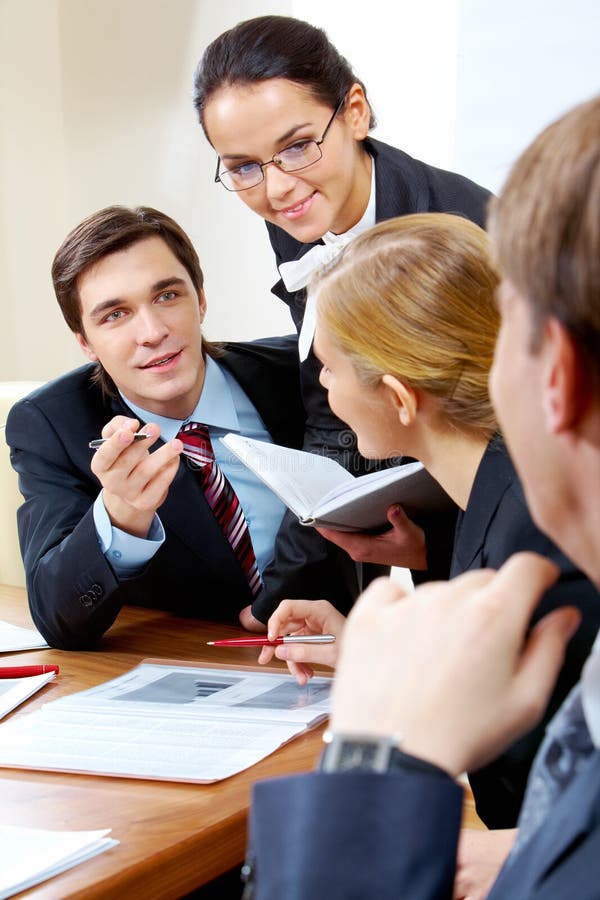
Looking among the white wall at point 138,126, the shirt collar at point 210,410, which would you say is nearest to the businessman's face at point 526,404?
the shirt collar at point 210,410

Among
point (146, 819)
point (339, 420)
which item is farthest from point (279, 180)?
point (146, 819)

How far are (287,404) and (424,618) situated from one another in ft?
5.63

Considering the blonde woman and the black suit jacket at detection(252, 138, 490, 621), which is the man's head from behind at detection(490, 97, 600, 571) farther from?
the black suit jacket at detection(252, 138, 490, 621)

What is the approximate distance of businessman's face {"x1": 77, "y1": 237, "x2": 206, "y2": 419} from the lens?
223 centimetres

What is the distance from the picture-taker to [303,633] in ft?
5.87

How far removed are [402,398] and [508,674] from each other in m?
0.72

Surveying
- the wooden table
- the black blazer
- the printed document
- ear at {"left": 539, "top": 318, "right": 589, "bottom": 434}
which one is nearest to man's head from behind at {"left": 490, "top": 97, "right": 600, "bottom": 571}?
ear at {"left": 539, "top": 318, "right": 589, "bottom": 434}

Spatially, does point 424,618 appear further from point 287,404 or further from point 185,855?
point 287,404

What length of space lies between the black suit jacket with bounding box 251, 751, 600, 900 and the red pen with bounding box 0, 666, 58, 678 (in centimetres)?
107

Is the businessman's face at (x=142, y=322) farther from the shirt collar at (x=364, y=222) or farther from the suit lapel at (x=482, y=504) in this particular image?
the suit lapel at (x=482, y=504)

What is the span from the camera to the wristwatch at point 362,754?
0.71 metres

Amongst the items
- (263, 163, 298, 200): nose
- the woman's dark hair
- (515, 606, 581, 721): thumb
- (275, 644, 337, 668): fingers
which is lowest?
(275, 644, 337, 668): fingers

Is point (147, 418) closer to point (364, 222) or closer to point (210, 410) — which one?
point (210, 410)

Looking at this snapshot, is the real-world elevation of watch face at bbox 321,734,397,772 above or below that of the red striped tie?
above
